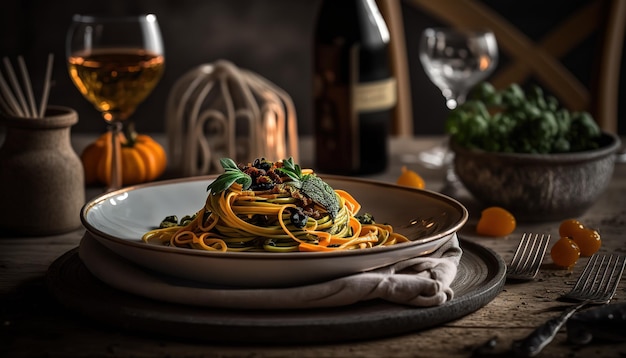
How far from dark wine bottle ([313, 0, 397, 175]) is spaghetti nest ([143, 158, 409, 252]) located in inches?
38.2

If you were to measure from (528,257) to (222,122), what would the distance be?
3.54ft

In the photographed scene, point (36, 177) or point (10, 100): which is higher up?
point (10, 100)

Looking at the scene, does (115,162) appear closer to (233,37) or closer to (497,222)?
(497,222)

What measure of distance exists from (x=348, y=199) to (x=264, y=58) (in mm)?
2956

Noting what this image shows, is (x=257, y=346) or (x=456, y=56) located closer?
(x=257, y=346)

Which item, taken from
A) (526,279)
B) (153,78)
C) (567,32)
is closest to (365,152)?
(153,78)

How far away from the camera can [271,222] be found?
1490 millimetres

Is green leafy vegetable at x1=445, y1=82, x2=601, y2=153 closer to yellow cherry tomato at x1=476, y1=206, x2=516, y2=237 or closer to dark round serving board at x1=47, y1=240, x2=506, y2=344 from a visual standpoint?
yellow cherry tomato at x1=476, y1=206, x2=516, y2=237

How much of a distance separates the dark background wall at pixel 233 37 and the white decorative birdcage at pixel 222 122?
1.98 metres

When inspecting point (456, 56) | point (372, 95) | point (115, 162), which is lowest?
point (115, 162)

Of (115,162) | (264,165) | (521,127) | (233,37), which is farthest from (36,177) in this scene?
(233,37)

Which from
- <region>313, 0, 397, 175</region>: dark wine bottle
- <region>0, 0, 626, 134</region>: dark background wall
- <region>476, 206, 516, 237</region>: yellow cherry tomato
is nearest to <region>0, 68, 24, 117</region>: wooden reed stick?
<region>313, 0, 397, 175</region>: dark wine bottle

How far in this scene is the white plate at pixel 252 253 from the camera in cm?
129

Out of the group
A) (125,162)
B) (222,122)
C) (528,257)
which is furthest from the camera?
(222,122)
